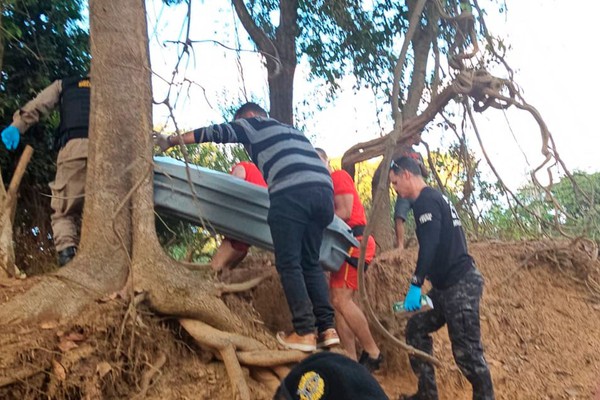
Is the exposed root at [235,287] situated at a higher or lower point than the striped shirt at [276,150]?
lower

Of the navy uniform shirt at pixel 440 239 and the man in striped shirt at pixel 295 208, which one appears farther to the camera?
the navy uniform shirt at pixel 440 239

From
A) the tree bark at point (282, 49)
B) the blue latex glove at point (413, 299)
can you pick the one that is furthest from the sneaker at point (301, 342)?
the tree bark at point (282, 49)

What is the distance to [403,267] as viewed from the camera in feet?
20.9

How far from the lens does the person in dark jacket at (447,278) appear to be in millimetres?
4316

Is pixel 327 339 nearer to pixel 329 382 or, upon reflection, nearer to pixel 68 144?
pixel 68 144

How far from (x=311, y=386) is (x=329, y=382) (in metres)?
0.05

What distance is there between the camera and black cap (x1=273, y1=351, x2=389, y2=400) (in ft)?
5.16

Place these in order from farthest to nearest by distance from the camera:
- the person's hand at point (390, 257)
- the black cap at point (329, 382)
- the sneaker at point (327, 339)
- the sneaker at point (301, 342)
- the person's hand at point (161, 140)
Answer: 1. the person's hand at point (390, 257)
2. the person's hand at point (161, 140)
3. the sneaker at point (327, 339)
4. the sneaker at point (301, 342)
5. the black cap at point (329, 382)

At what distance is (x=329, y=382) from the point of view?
1587mm

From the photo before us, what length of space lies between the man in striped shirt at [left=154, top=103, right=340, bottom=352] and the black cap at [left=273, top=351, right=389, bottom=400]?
7.91 ft

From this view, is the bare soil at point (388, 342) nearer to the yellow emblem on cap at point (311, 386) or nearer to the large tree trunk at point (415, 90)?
the large tree trunk at point (415, 90)

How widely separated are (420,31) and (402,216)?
2.44 metres

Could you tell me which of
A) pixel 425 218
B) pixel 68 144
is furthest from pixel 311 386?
pixel 68 144

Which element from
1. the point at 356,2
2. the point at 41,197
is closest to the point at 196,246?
the point at 41,197
